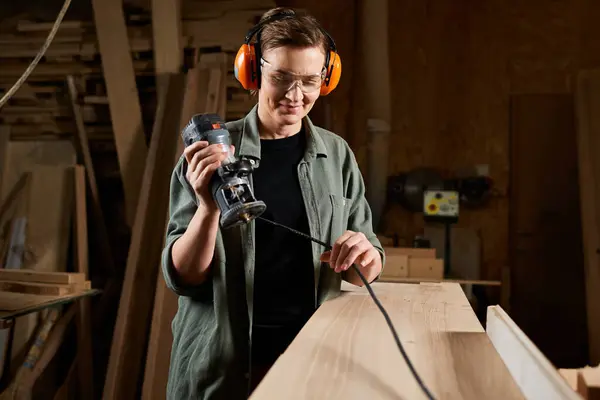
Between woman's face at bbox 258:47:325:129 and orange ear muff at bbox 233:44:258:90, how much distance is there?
0.05m

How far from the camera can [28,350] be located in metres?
3.04

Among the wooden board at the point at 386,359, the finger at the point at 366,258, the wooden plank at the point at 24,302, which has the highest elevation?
the finger at the point at 366,258

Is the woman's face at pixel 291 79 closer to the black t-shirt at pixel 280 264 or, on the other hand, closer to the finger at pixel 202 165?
the black t-shirt at pixel 280 264

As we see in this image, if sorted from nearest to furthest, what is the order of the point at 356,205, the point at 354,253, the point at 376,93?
the point at 354,253, the point at 356,205, the point at 376,93

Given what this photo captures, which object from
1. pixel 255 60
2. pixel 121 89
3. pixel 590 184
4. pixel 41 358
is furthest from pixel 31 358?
pixel 590 184

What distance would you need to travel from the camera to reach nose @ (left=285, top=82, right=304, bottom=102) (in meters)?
1.25

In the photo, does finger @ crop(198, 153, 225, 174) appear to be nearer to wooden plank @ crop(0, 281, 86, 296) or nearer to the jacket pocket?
the jacket pocket

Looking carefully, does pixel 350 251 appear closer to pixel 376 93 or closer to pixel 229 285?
pixel 229 285

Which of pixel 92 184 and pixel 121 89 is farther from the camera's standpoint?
pixel 92 184

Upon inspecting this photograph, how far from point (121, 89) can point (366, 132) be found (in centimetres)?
163

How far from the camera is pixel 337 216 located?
1.36m

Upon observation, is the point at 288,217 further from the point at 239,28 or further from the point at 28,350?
the point at 28,350

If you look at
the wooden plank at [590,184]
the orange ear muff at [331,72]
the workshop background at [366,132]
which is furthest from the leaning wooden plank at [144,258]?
the wooden plank at [590,184]

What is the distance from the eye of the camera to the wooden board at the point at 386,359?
663 millimetres
